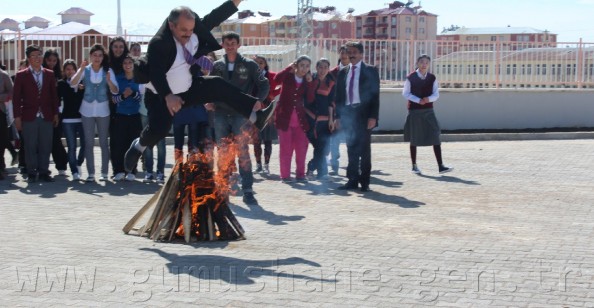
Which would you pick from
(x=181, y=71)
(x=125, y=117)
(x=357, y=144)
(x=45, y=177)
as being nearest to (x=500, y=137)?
(x=357, y=144)

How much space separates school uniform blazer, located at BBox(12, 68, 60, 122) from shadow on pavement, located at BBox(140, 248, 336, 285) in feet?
19.4

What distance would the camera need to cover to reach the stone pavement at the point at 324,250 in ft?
22.9

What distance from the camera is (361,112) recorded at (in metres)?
12.9

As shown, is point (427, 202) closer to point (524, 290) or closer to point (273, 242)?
point (273, 242)

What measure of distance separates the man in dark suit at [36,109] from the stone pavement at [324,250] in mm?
435

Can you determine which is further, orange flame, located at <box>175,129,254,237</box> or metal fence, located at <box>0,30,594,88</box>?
metal fence, located at <box>0,30,594,88</box>

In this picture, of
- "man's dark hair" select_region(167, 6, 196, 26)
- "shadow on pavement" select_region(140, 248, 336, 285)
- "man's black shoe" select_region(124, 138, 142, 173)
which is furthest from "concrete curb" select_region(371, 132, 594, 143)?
"shadow on pavement" select_region(140, 248, 336, 285)

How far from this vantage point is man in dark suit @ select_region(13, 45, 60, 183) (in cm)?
1363

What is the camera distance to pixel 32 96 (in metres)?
13.6

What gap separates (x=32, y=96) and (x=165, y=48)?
5595mm

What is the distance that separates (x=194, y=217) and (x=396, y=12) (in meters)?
74.7

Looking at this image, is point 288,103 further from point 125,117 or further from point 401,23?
point 401,23

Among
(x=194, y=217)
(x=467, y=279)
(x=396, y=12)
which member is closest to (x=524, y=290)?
(x=467, y=279)

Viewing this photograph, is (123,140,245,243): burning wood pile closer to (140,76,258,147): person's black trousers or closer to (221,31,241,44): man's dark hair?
(140,76,258,147): person's black trousers
